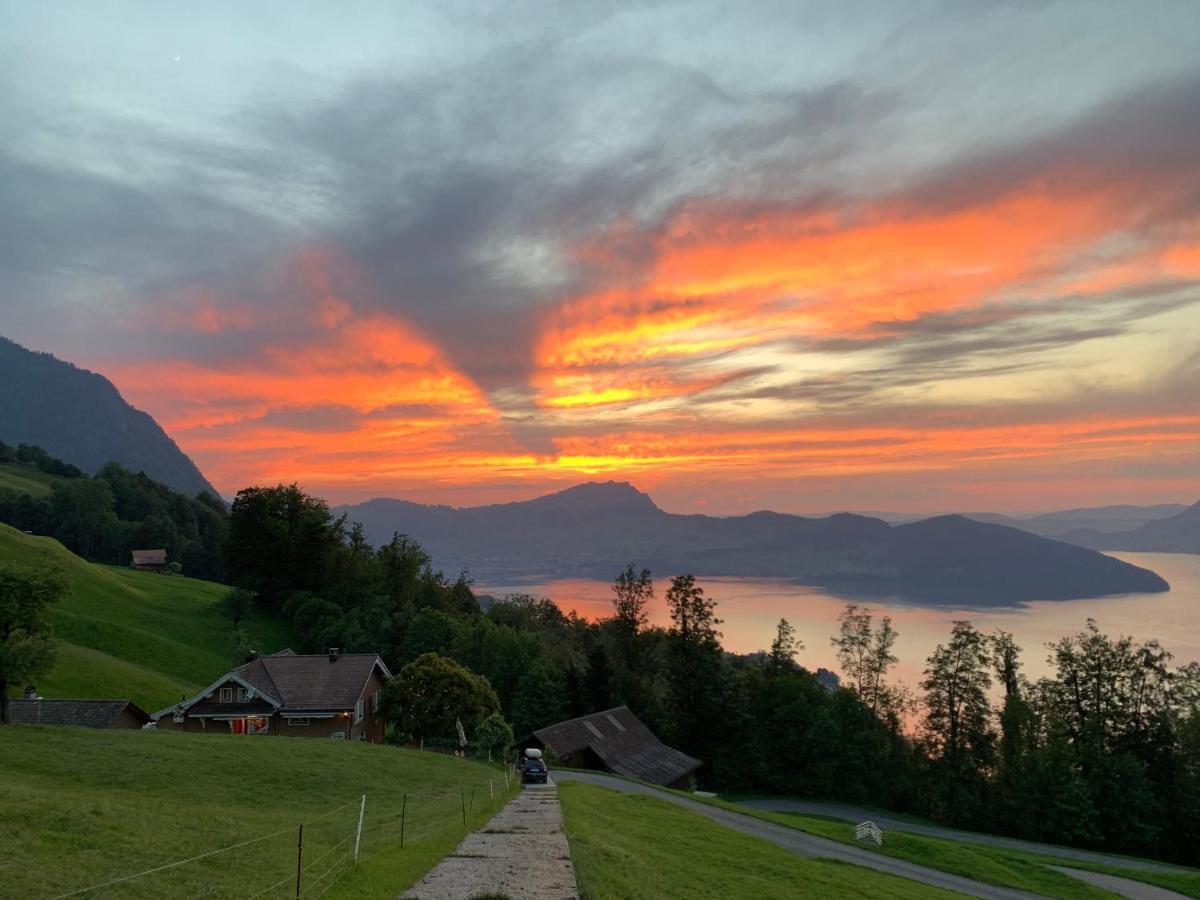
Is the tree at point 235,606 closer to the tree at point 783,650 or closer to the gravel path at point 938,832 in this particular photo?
the gravel path at point 938,832

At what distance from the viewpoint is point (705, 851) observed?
26.1m

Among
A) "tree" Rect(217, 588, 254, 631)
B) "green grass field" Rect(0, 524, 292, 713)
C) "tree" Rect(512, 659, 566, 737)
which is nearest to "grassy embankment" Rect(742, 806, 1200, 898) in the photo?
"tree" Rect(512, 659, 566, 737)

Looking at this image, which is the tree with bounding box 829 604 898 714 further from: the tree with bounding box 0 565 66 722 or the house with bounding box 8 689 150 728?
the tree with bounding box 0 565 66 722

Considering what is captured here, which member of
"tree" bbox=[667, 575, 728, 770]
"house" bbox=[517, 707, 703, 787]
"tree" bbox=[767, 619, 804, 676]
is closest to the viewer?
"house" bbox=[517, 707, 703, 787]

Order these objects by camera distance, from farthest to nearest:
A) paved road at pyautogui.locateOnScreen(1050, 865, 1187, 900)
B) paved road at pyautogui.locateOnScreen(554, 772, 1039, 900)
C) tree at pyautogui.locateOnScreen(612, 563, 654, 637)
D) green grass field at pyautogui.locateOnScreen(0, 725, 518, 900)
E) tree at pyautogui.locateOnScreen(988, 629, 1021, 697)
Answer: tree at pyautogui.locateOnScreen(612, 563, 654, 637) → tree at pyautogui.locateOnScreen(988, 629, 1021, 697) → paved road at pyautogui.locateOnScreen(1050, 865, 1187, 900) → paved road at pyautogui.locateOnScreen(554, 772, 1039, 900) → green grass field at pyautogui.locateOnScreen(0, 725, 518, 900)

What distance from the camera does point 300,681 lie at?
5878cm

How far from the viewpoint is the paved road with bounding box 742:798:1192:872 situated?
160 feet

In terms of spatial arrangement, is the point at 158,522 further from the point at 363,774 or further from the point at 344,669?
the point at 363,774

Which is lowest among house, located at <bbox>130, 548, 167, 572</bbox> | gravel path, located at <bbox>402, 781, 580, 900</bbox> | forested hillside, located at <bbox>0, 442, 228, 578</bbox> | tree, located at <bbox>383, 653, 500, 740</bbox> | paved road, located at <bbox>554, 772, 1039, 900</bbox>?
paved road, located at <bbox>554, 772, 1039, 900</bbox>

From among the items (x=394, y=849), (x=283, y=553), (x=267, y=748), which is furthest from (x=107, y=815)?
(x=283, y=553)

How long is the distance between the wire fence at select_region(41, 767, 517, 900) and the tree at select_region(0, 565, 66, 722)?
20.6m

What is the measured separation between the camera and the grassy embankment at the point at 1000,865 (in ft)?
111

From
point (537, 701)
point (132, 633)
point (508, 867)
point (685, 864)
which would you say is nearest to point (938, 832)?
point (537, 701)

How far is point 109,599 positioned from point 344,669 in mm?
36722
